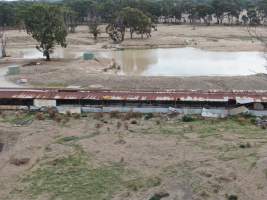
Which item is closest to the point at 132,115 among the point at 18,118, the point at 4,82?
the point at 18,118

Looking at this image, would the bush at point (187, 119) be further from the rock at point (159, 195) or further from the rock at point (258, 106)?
the rock at point (159, 195)

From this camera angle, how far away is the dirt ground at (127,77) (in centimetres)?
3566

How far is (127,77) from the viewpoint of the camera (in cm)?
3803

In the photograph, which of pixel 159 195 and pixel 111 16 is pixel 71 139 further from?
pixel 111 16

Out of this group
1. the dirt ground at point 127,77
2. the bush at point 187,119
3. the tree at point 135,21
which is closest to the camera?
the bush at point 187,119

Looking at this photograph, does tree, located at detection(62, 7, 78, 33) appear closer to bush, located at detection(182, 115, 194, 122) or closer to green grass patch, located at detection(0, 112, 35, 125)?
green grass patch, located at detection(0, 112, 35, 125)

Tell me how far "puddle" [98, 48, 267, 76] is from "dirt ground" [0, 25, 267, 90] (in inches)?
115

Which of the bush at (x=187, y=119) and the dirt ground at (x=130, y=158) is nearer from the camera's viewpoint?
the dirt ground at (x=130, y=158)

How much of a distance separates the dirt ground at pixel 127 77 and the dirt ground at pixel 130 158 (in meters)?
8.87

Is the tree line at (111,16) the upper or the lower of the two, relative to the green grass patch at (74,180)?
upper

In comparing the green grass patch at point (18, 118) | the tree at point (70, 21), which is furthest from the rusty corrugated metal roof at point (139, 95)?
the tree at point (70, 21)

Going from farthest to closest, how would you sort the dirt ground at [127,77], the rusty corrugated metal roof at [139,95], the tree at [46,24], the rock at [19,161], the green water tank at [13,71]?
the tree at [46,24] → the green water tank at [13,71] → the dirt ground at [127,77] → the rusty corrugated metal roof at [139,95] → the rock at [19,161]

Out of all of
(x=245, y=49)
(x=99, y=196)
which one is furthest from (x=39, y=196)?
(x=245, y=49)

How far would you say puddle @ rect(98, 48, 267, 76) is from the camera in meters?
43.9
